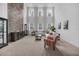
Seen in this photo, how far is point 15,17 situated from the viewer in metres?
5.70

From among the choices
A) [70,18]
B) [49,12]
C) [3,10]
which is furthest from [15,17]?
[70,18]

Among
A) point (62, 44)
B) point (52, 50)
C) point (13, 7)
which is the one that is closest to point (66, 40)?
point (62, 44)

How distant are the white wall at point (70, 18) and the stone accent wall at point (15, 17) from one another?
4.94 feet

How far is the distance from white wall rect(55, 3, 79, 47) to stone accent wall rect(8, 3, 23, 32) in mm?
1506

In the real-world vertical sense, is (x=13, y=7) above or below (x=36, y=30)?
above

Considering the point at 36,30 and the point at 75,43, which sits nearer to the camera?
the point at 36,30

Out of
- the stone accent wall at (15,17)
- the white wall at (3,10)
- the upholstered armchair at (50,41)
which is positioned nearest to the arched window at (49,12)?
the upholstered armchair at (50,41)

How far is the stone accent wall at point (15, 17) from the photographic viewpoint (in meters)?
5.56

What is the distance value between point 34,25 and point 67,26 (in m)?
1.60

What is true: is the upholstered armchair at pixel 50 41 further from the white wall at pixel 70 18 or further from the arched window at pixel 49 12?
the arched window at pixel 49 12

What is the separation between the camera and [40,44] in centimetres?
568

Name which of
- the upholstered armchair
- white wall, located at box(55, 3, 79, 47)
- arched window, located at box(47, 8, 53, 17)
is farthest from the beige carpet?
arched window, located at box(47, 8, 53, 17)

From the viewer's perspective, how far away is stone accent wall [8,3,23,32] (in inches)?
219

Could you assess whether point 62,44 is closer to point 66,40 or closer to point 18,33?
point 66,40
